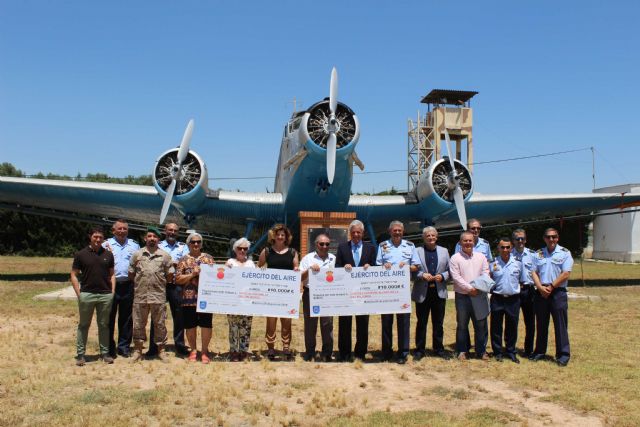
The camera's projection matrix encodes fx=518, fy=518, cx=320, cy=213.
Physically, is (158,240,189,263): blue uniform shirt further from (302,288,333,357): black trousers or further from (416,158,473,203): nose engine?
(416,158,473,203): nose engine

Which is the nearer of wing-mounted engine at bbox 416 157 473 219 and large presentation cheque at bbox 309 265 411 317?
large presentation cheque at bbox 309 265 411 317

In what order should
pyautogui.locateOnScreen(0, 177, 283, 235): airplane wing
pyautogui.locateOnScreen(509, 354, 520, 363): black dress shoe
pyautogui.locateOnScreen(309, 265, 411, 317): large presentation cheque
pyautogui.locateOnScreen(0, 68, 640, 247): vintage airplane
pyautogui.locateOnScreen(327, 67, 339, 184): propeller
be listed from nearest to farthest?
pyautogui.locateOnScreen(309, 265, 411, 317): large presentation cheque
pyautogui.locateOnScreen(509, 354, 520, 363): black dress shoe
pyautogui.locateOnScreen(327, 67, 339, 184): propeller
pyautogui.locateOnScreen(0, 68, 640, 247): vintage airplane
pyautogui.locateOnScreen(0, 177, 283, 235): airplane wing

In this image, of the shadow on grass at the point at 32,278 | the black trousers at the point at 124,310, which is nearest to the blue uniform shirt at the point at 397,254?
the black trousers at the point at 124,310

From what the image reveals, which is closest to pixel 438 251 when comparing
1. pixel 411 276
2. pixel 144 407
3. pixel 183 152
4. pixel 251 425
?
pixel 411 276

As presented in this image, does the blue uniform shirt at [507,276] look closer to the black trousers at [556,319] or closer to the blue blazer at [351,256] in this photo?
the black trousers at [556,319]

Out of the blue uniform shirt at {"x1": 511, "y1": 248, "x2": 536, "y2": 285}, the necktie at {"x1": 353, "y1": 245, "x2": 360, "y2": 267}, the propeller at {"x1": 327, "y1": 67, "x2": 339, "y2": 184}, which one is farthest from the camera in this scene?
the propeller at {"x1": 327, "y1": 67, "x2": 339, "y2": 184}

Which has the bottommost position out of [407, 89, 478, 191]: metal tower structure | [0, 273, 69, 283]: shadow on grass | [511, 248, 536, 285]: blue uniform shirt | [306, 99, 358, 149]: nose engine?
[0, 273, 69, 283]: shadow on grass

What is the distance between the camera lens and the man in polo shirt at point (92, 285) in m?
6.40

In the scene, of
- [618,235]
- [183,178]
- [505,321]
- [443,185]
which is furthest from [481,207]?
[618,235]

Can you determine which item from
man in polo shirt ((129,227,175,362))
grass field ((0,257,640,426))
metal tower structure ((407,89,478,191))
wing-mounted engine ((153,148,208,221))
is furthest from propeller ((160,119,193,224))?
metal tower structure ((407,89,478,191))

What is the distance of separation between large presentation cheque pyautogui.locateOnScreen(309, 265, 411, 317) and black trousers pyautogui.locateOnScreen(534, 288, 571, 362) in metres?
1.81

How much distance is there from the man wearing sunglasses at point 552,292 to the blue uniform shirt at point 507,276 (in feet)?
0.81

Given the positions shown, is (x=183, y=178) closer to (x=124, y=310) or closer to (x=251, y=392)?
(x=124, y=310)

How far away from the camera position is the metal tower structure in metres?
39.7
